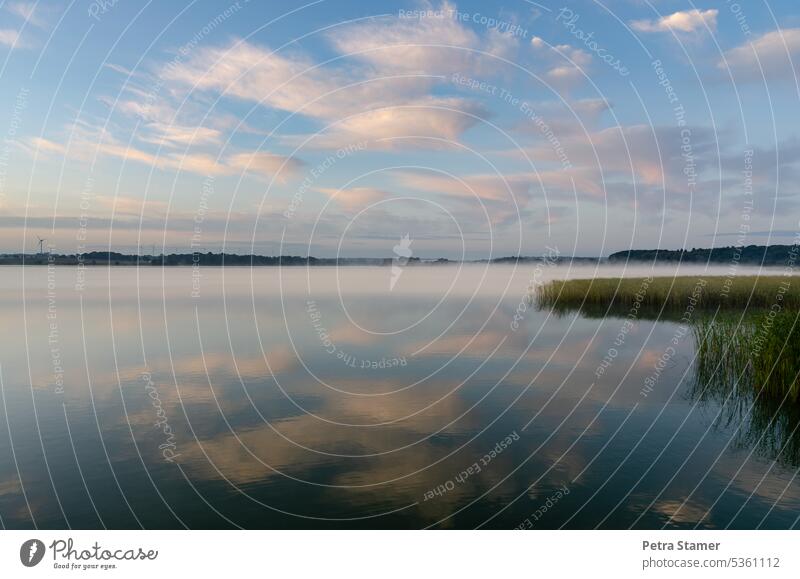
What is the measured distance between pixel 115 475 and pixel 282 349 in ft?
68.0

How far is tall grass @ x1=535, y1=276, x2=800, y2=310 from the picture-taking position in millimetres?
51500

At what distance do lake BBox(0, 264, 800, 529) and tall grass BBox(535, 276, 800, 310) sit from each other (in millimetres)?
16216

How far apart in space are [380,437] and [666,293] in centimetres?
4430

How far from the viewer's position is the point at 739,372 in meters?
26.3

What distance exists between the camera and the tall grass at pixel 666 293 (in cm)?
5150

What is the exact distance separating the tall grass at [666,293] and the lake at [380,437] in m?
16.2

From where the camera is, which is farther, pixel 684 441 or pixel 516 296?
pixel 516 296

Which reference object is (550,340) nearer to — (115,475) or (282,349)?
(282,349)
